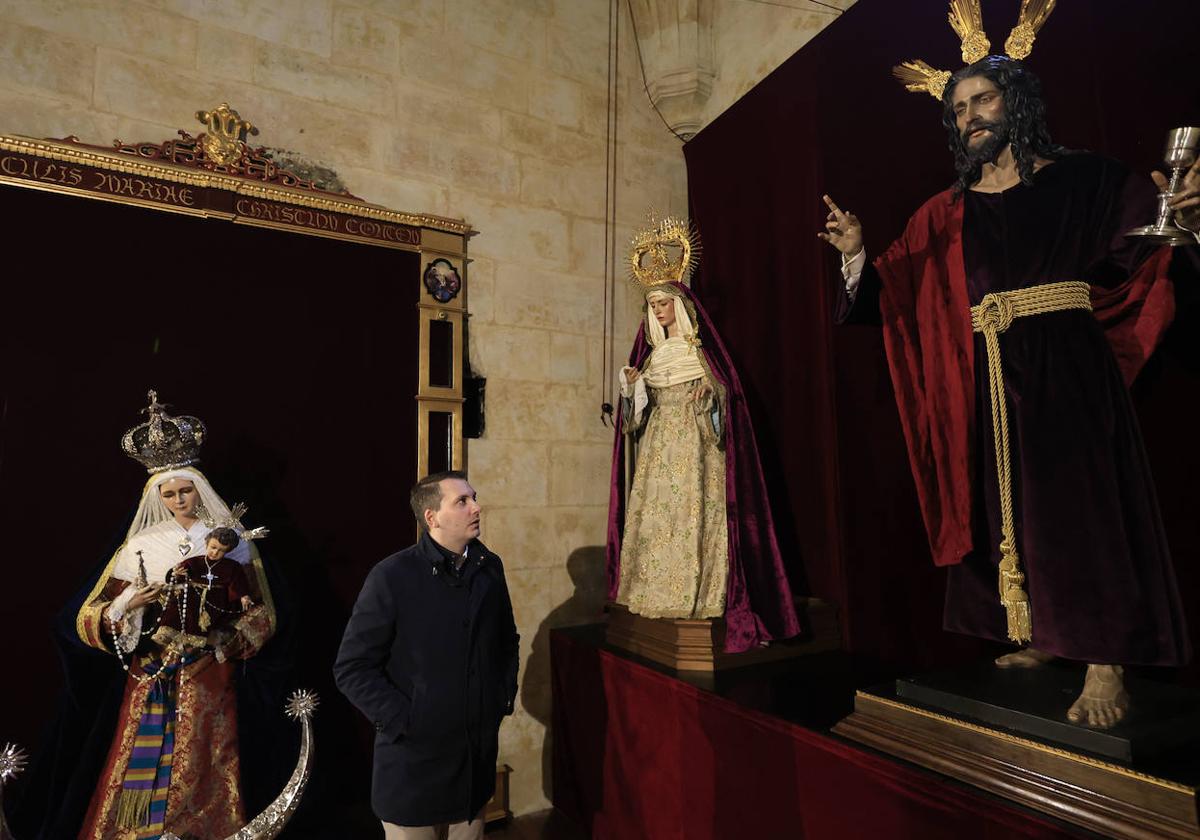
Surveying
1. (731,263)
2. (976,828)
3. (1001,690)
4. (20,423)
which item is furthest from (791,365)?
(20,423)

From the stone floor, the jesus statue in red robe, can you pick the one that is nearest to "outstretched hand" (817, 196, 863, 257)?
the jesus statue in red robe

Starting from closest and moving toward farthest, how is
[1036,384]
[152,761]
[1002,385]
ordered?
[1036,384]
[1002,385]
[152,761]

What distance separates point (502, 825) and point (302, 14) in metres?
4.25

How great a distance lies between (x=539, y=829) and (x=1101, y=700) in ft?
9.26

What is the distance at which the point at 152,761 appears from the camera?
255 cm

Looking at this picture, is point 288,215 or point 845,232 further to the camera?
point 288,215

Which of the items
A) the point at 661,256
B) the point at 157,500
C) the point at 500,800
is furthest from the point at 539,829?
the point at 661,256

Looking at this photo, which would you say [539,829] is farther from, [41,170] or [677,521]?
[41,170]

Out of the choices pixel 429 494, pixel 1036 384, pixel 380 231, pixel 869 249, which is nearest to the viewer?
pixel 1036 384

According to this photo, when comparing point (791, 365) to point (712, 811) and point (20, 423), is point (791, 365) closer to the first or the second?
point (712, 811)

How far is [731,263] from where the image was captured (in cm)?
427

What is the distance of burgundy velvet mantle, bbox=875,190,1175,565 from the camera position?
2051 mm

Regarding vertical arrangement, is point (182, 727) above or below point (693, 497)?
below

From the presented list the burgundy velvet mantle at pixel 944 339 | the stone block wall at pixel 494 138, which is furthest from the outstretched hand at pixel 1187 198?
the stone block wall at pixel 494 138
